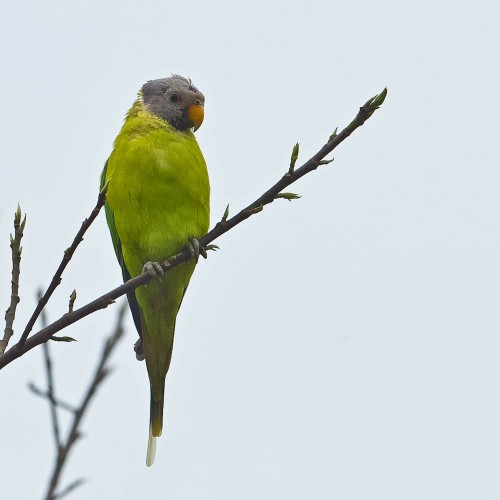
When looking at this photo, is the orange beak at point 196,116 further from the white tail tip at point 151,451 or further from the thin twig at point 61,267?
the thin twig at point 61,267

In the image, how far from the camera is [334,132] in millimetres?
3443

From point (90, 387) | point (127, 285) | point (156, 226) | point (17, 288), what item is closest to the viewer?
point (90, 387)

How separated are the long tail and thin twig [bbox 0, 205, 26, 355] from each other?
2.62m

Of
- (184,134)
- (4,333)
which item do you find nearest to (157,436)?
(184,134)

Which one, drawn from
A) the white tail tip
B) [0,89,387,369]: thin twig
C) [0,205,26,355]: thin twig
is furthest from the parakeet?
[0,205,26,355]: thin twig

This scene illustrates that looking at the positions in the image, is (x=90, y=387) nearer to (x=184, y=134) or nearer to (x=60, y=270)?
(x=60, y=270)

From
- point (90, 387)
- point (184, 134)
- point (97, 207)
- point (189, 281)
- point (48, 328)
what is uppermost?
point (184, 134)

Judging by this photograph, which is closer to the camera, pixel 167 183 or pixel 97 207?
pixel 97 207

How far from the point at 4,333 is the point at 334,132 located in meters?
1.69

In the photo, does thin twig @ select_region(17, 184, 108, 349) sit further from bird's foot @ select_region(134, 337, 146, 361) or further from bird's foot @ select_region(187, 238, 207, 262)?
bird's foot @ select_region(134, 337, 146, 361)

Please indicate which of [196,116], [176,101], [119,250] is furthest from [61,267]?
[176,101]

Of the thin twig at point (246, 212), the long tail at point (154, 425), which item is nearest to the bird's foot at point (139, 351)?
the long tail at point (154, 425)

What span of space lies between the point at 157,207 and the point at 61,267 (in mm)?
2312

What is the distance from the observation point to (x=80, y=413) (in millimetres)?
3092
